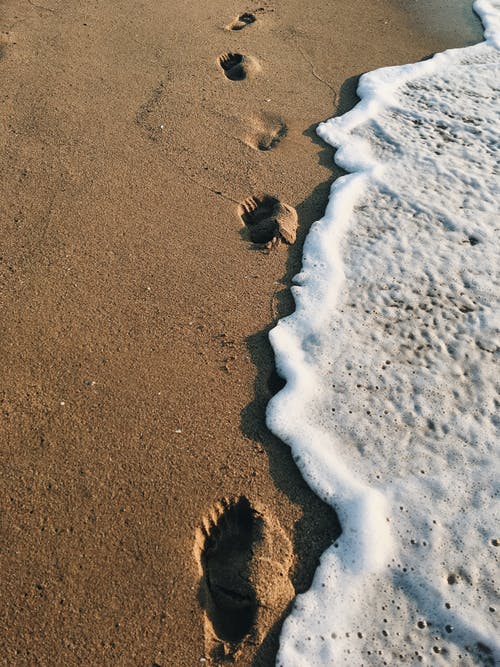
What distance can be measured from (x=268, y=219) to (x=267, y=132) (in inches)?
39.3

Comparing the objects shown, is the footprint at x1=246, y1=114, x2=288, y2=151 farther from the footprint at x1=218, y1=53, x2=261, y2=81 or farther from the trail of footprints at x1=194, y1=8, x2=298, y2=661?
the trail of footprints at x1=194, y1=8, x2=298, y2=661

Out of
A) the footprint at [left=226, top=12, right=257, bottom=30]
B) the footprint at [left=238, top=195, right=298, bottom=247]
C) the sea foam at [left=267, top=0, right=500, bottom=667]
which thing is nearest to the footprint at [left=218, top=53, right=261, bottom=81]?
the footprint at [left=226, top=12, right=257, bottom=30]

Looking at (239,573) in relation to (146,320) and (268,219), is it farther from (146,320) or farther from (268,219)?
(268,219)

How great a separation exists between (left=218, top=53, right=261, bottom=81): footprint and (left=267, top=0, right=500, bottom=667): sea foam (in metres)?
0.89

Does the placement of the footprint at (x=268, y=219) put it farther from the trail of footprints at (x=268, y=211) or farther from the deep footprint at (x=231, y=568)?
the deep footprint at (x=231, y=568)

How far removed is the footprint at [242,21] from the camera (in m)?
5.15

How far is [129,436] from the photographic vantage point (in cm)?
244

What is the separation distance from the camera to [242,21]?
5.25 meters

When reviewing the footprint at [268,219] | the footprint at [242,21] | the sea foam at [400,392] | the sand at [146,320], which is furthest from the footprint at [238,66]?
the footprint at [268,219]

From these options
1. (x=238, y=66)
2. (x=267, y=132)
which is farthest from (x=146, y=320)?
(x=238, y=66)

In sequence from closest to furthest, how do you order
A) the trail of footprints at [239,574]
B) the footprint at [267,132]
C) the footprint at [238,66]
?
the trail of footprints at [239,574] → the footprint at [267,132] → the footprint at [238,66]

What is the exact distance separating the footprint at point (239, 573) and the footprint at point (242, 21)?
4520 mm

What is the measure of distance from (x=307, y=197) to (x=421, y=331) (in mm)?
1233

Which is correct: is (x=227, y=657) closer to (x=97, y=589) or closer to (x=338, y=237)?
(x=97, y=589)
